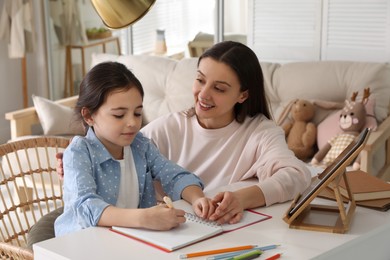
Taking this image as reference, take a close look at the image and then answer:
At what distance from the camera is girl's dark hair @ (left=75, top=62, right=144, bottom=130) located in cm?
192

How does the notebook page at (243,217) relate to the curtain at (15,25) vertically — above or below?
below

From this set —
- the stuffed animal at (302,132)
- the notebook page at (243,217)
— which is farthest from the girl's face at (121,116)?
the stuffed animal at (302,132)

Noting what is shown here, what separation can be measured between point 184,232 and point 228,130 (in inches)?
26.5

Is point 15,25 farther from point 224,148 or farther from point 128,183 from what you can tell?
point 128,183

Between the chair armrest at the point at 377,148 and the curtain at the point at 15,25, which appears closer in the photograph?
the chair armrest at the point at 377,148

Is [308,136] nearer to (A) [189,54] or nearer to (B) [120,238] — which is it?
(A) [189,54]

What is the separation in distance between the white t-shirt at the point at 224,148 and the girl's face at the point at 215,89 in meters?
0.10

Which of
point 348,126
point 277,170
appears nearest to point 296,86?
point 348,126

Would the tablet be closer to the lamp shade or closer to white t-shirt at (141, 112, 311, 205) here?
white t-shirt at (141, 112, 311, 205)

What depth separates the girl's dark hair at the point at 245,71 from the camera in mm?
2207

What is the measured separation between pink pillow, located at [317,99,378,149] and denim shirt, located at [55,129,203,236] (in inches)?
70.6

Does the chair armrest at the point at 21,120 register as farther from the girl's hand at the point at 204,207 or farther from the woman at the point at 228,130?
the girl's hand at the point at 204,207

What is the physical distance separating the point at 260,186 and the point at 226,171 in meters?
0.36

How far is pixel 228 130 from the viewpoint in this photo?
228 centimetres
